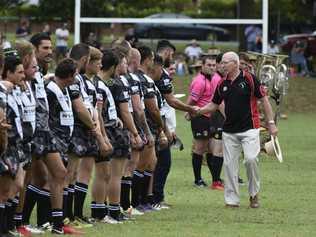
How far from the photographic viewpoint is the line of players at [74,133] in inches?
452

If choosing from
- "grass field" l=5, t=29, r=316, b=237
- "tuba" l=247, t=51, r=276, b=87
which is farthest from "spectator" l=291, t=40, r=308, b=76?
"tuba" l=247, t=51, r=276, b=87

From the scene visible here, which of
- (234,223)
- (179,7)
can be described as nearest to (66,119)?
(234,223)

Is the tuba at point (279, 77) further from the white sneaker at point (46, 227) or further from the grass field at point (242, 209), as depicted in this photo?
the white sneaker at point (46, 227)

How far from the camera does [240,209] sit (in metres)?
15.4

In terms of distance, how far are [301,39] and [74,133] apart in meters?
38.7

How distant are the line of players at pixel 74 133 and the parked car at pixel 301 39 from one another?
1298 inches

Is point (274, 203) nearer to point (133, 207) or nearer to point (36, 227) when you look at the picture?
point (133, 207)

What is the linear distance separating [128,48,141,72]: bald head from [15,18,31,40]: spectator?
33.1 metres

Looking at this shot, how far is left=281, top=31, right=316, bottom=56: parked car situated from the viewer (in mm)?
47503

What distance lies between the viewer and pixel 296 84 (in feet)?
133

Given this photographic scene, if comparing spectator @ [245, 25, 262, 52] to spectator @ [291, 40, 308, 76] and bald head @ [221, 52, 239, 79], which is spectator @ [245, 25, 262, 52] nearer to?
spectator @ [291, 40, 308, 76]

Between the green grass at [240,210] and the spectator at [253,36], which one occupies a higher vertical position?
the spectator at [253,36]

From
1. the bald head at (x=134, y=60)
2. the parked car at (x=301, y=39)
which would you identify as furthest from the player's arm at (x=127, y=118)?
the parked car at (x=301, y=39)

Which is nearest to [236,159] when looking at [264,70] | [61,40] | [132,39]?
[264,70]
